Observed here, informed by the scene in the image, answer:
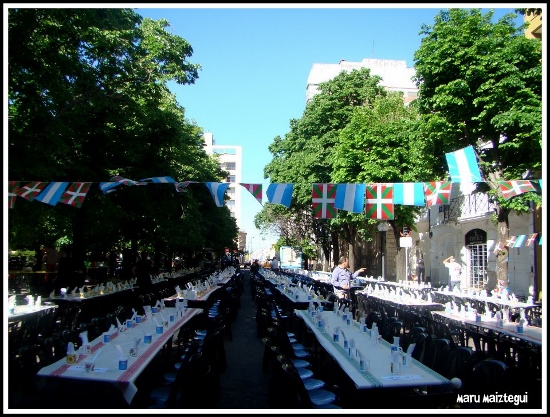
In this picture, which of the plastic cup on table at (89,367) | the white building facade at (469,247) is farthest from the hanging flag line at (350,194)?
the white building facade at (469,247)

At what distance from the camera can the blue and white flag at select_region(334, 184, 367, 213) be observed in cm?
1072

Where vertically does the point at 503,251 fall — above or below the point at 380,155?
below

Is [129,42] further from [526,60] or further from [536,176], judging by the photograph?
[536,176]

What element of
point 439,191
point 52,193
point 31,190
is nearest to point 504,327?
point 439,191

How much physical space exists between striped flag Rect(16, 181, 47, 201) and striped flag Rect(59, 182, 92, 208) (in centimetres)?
59

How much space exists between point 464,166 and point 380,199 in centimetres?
197

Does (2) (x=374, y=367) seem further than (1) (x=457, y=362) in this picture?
No

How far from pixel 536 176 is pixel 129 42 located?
13.0 metres

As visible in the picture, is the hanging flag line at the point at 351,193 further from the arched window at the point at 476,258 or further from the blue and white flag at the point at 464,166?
the arched window at the point at 476,258

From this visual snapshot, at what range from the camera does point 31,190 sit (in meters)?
9.53

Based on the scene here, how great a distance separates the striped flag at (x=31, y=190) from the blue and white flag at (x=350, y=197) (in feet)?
19.7

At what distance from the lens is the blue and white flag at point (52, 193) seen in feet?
31.6

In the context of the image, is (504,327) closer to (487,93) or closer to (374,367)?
(374,367)

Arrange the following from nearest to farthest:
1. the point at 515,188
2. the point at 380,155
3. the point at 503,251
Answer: the point at 515,188, the point at 503,251, the point at 380,155
